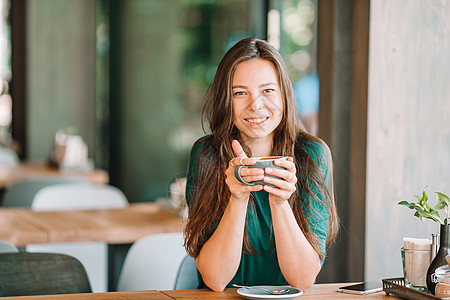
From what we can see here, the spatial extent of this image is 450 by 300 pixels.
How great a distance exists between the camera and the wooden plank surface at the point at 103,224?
2734 mm

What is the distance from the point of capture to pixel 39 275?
2.04m

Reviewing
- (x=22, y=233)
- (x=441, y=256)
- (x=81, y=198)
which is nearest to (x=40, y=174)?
(x=81, y=198)

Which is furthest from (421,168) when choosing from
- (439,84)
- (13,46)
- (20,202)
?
(13,46)

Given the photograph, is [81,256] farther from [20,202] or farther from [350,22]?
[350,22]

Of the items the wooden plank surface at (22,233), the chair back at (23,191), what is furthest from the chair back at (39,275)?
the chair back at (23,191)

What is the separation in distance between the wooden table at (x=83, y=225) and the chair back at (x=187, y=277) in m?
0.70

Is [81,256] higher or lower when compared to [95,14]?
lower

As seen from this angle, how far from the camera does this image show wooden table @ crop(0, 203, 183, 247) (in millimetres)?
2678

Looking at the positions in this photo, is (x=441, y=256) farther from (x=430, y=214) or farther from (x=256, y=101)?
(x=256, y=101)

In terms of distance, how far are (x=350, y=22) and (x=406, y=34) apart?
297 millimetres

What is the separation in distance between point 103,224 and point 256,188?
4.82 feet

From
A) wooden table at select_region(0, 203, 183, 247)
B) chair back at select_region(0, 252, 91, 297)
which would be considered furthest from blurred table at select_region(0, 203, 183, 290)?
chair back at select_region(0, 252, 91, 297)

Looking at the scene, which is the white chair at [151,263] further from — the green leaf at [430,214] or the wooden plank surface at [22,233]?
the green leaf at [430,214]

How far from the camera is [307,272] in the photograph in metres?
1.72
